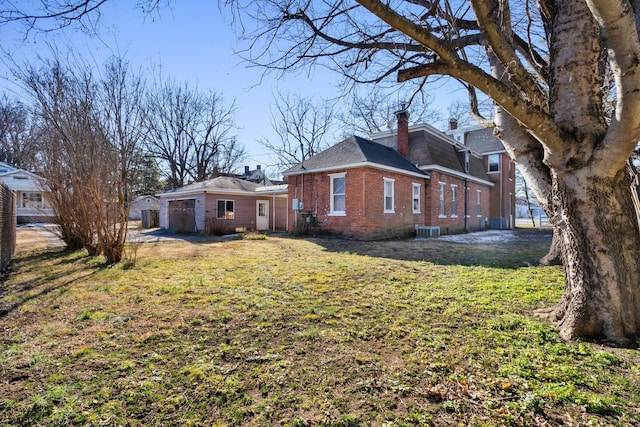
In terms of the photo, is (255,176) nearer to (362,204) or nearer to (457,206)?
(457,206)

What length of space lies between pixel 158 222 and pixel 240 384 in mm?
26193

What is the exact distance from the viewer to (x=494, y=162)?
24625mm

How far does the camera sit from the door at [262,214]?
21.9 metres

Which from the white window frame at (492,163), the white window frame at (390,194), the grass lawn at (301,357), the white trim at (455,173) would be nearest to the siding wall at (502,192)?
the white window frame at (492,163)

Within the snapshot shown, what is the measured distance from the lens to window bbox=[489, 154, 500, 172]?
960 inches

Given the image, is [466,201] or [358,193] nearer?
[358,193]

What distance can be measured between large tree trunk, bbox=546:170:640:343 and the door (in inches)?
782

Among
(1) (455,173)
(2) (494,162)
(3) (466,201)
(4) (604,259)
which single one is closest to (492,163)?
(2) (494,162)

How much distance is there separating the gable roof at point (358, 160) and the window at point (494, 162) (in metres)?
11.4

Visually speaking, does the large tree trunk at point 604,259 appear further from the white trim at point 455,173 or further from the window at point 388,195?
the white trim at point 455,173

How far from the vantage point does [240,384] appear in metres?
2.45

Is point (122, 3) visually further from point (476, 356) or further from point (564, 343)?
point (564, 343)

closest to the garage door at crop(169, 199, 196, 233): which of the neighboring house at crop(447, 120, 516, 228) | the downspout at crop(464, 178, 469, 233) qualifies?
the downspout at crop(464, 178, 469, 233)

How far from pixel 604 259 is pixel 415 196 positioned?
13.3 metres
